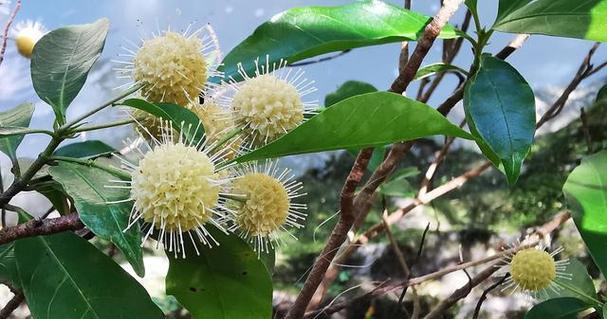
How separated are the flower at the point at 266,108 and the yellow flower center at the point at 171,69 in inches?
1.4

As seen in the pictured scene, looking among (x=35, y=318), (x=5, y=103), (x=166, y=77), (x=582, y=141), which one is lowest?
(x=582, y=141)

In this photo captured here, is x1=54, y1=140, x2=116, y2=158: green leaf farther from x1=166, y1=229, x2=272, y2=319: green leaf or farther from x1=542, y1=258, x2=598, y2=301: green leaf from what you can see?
x1=542, y1=258, x2=598, y2=301: green leaf

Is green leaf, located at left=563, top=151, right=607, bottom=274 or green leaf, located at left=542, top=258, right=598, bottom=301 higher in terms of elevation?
green leaf, located at left=563, top=151, right=607, bottom=274


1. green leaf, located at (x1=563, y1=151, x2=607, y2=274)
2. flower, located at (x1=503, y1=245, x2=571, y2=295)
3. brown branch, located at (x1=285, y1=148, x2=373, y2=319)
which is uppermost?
brown branch, located at (x1=285, y1=148, x2=373, y2=319)

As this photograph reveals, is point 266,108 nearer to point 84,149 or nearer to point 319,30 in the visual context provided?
point 319,30

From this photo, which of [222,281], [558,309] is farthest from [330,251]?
[558,309]

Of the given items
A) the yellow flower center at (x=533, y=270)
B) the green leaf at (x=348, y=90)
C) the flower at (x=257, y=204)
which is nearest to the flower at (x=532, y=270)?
the yellow flower center at (x=533, y=270)

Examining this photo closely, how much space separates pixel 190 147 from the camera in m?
0.48

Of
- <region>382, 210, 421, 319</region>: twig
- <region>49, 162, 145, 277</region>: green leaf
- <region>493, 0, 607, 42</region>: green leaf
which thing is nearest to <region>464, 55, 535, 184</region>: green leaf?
<region>493, 0, 607, 42</region>: green leaf

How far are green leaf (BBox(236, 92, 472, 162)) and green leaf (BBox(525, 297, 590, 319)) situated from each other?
0.45 meters

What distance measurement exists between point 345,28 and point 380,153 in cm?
43

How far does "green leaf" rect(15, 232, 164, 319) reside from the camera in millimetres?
520

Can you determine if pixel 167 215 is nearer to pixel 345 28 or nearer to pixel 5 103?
pixel 345 28

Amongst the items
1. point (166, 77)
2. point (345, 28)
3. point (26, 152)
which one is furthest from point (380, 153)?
point (26, 152)
